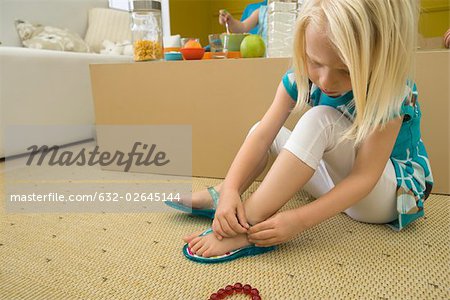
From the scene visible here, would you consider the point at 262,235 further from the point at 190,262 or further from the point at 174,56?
the point at 174,56

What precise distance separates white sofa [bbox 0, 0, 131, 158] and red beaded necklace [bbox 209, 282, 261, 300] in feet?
3.47

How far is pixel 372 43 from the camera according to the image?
0.50 m

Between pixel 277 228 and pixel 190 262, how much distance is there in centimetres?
15

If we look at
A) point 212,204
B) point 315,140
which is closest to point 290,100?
point 315,140

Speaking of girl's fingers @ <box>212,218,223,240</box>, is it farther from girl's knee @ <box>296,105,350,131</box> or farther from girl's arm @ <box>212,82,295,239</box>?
girl's knee @ <box>296,105,350,131</box>

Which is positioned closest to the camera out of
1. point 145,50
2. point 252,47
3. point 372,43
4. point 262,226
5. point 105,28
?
point 372,43

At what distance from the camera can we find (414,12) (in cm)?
51

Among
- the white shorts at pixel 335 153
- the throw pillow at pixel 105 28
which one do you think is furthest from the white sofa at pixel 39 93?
the white shorts at pixel 335 153

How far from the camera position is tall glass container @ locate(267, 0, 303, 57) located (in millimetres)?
1003

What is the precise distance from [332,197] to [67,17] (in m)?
1.88

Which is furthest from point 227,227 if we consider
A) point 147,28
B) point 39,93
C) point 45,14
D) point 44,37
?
point 45,14

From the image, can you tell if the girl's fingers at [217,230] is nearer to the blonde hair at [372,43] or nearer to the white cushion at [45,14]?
the blonde hair at [372,43]

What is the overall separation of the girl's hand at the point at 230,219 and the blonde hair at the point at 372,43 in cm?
22

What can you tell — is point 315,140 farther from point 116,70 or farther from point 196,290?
point 116,70
